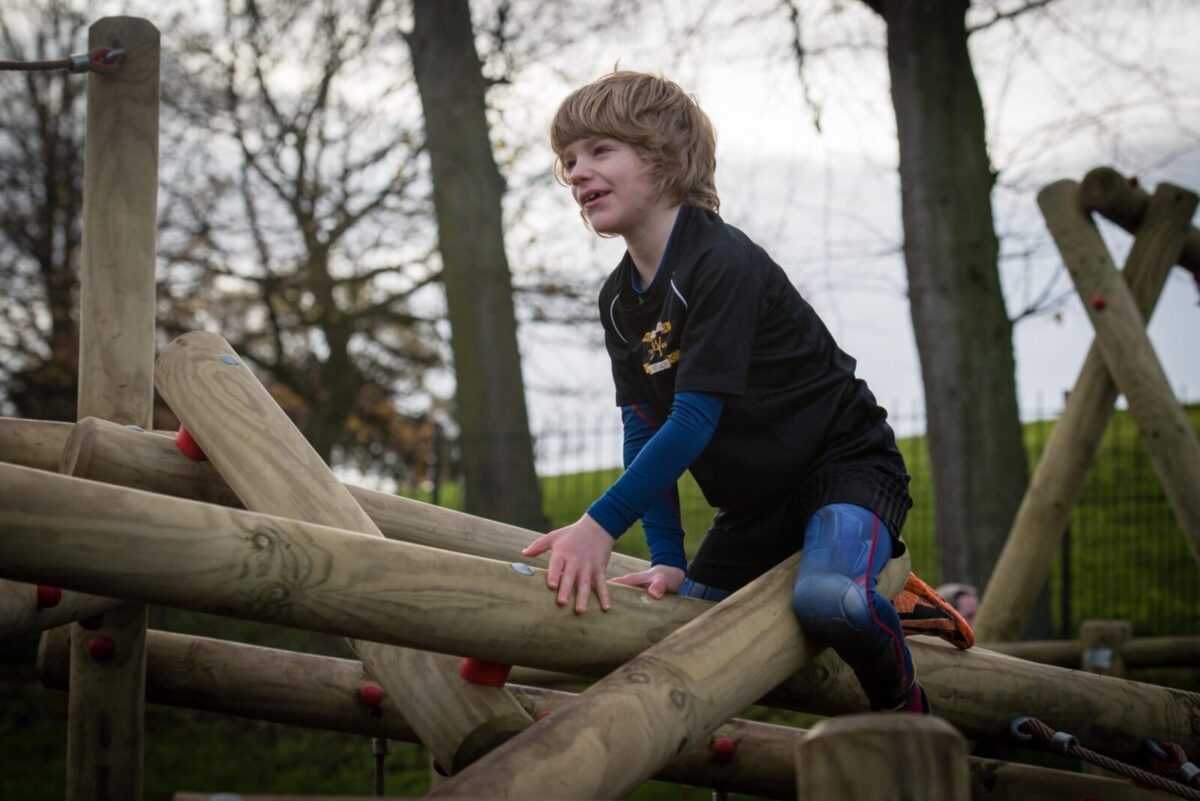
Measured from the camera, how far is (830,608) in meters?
2.32

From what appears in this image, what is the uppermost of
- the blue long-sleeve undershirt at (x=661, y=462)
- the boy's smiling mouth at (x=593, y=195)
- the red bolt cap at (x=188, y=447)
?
the boy's smiling mouth at (x=593, y=195)

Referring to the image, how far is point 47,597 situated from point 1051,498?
3.88 metres

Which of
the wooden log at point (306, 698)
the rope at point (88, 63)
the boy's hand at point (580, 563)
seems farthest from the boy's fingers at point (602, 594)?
the rope at point (88, 63)

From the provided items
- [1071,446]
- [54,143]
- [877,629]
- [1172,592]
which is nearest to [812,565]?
[877,629]

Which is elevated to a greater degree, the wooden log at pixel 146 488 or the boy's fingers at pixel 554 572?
the wooden log at pixel 146 488

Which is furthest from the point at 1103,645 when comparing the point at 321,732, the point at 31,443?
the point at 321,732

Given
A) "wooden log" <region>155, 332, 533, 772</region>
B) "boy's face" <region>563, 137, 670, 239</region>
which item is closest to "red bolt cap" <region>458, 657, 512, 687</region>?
"wooden log" <region>155, 332, 533, 772</region>

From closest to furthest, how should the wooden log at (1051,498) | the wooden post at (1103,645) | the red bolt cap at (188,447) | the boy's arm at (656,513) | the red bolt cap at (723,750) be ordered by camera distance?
the red bolt cap at (188,447), the boy's arm at (656,513), the red bolt cap at (723,750), the wooden log at (1051,498), the wooden post at (1103,645)

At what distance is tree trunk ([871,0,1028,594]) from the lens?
6.66 meters

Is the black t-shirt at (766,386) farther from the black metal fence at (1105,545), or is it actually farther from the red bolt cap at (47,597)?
the black metal fence at (1105,545)

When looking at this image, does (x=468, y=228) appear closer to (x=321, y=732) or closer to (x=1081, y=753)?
(x=321, y=732)

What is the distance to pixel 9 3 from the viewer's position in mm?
12984

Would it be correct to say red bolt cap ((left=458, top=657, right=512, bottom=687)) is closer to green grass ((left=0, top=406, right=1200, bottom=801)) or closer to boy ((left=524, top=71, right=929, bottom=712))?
boy ((left=524, top=71, right=929, bottom=712))

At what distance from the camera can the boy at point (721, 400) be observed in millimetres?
2428
